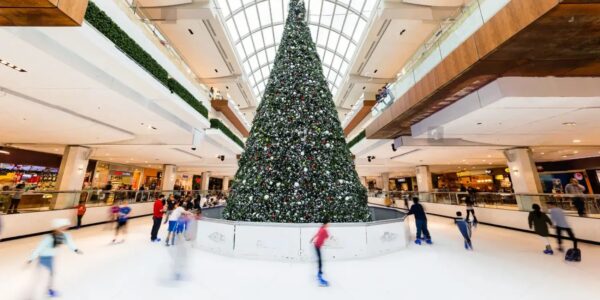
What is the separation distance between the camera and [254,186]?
6434mm

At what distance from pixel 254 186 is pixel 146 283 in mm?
3042

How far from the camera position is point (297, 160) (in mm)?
6465

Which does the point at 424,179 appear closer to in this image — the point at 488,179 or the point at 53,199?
the point at 488,179

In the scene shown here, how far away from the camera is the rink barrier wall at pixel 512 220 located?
794cm

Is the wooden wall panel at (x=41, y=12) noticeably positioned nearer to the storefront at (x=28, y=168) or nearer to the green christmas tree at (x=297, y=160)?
the green christmas tree at (x=297, y=160)

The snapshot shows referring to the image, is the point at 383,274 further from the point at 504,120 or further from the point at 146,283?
the point at 504,120

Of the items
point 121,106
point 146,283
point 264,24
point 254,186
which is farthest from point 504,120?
point 264,24

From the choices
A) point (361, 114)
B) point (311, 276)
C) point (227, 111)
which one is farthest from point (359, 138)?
point (311, 276)

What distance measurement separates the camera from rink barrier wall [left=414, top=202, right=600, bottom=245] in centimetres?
794

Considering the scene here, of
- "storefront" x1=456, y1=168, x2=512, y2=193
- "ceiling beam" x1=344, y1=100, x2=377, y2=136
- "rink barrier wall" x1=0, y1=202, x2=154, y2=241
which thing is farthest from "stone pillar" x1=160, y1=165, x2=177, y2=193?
"storefront" x1=456, y1=168, x2=512, y2=193

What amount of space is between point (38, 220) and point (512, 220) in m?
20.2

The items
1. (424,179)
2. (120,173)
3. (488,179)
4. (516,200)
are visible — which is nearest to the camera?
(516,200)

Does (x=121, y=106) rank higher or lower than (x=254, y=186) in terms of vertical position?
higher

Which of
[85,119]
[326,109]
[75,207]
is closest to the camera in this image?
[326,109]
